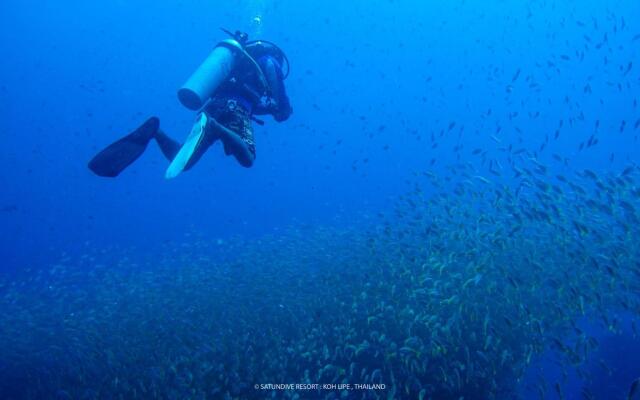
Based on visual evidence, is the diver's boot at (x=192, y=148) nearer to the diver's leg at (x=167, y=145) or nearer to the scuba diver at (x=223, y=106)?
the scuba diver at (x=223, y=106)

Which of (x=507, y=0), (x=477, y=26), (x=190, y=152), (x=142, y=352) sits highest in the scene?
(x=477, y=26)

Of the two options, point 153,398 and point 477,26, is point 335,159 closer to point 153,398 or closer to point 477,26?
point 153,398

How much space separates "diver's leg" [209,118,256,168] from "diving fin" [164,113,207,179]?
0.45 ft

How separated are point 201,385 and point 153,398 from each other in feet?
2.83

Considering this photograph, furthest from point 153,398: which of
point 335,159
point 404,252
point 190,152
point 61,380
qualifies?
point 335,159

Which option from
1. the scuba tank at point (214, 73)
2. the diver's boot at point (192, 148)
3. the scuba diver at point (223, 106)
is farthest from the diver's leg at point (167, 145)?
the diver's boot at point (192, 148)

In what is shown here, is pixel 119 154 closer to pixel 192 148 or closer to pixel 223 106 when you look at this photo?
pixel 192 148

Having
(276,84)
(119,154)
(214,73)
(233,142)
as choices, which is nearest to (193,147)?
(233,142)

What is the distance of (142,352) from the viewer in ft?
28.1

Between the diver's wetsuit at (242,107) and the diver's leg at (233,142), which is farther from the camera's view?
the diver's wetsuit at (242,107)

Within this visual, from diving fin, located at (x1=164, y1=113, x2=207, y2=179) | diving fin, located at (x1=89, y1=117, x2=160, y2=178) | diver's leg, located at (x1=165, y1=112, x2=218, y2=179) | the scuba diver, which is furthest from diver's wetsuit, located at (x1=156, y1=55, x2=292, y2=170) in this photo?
diving fin, located at (x1=89, y1=117, x2=160, y2=178)

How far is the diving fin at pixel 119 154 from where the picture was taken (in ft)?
14.9

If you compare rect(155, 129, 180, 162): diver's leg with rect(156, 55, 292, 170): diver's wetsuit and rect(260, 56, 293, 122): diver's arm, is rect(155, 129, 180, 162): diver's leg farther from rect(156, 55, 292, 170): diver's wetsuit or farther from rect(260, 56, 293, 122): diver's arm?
rect(260, 56, 293, 122): diver's arm

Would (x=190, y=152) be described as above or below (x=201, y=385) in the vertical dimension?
above
